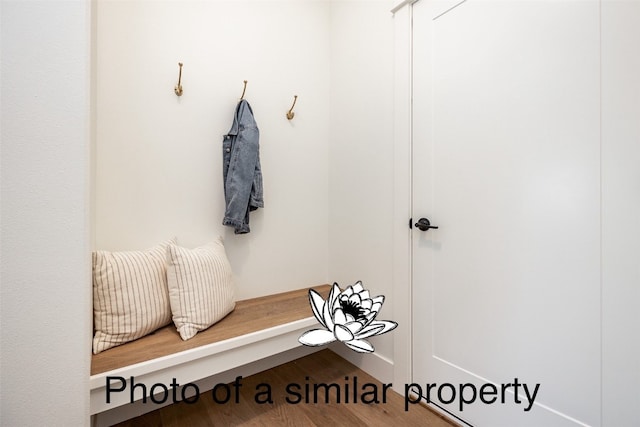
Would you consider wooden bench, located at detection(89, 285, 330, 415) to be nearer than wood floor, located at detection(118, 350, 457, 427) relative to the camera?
Yes

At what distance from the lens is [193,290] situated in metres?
1.38

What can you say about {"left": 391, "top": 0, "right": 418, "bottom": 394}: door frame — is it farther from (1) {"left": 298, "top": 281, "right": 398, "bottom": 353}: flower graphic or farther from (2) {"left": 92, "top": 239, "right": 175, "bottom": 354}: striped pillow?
(1) {"left": 298, "top": 281, "right": 398, "bottom": 353}: flower graphic

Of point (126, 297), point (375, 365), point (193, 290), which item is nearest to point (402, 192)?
point (375, 365)

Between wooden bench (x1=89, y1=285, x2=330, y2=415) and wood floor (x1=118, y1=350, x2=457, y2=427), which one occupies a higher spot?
wooden bench (x1=89, y1=285, x2=330, y2=415)

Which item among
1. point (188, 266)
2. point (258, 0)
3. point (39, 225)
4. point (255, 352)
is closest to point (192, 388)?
point (255, 352)

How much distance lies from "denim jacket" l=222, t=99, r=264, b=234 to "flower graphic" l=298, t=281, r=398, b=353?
134 cm

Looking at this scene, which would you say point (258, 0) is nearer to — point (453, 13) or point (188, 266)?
point (453, 13)

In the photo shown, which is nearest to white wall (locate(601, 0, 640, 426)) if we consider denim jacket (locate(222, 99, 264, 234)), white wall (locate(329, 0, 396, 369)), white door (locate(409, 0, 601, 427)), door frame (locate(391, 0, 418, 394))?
white door (locate(409, 0, 601, 427))

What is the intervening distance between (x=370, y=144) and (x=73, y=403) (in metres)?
1.78

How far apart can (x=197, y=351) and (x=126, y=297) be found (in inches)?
14.9

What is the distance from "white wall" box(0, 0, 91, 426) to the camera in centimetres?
83

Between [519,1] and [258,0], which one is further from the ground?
[258,0]

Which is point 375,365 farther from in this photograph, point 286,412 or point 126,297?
point 126,297

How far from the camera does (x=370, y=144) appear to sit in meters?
1.89
